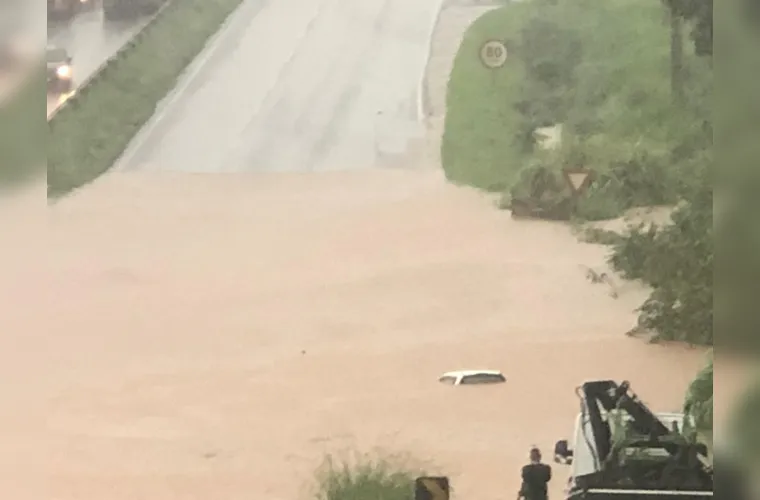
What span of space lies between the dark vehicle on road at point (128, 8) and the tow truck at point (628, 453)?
0.91m

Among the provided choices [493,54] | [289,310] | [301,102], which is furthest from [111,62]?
[493,54]

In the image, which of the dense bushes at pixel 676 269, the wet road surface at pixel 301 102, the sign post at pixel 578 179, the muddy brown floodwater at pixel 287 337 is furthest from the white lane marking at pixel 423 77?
the dense bushes at pixel 676 269

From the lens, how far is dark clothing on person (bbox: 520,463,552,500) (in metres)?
1.64

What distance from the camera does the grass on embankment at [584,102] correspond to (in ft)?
5.51

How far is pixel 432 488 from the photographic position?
163cm

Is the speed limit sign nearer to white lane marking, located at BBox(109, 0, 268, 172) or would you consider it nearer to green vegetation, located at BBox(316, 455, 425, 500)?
white lane marking, located at BBox(109, 0, 268, 172)

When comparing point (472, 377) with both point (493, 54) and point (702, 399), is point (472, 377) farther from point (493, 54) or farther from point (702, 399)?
point (493, 54)

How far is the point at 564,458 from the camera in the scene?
1653 mm

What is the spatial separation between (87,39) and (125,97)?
108 mm

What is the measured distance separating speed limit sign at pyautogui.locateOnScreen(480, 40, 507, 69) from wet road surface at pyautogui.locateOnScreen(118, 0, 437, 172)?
0.32ft

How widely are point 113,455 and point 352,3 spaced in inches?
31.3

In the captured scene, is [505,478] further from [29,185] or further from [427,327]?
[29,185]

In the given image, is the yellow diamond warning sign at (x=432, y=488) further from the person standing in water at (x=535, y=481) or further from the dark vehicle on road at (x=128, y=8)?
the dark vehicle on road at (x=128, y=8)

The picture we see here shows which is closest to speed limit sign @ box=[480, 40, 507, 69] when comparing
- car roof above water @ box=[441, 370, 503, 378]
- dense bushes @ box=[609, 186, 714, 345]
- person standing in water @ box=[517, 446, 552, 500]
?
dense bushes @ box=[609, 186, 714, 345]
